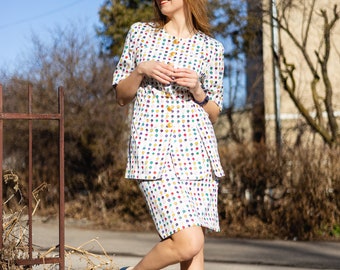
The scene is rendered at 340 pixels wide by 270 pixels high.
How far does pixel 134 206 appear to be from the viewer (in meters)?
11.0

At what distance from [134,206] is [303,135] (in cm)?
333

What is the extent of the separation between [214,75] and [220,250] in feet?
15.1

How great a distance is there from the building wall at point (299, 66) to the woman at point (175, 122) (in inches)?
345

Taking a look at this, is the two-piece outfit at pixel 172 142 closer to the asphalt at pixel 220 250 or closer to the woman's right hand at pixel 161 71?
the woman's right hand at pixel 161 71

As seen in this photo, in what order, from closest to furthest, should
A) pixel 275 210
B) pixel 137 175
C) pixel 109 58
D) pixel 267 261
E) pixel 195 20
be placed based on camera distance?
pixel 137 175, pixel 195 20, pixel 267 261, pixel 275 210, pixel 109 58

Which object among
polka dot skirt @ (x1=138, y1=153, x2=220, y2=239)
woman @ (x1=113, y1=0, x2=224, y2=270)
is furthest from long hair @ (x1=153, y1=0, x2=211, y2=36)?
polka dot skirt @ (x1=138, y1=153, x2=220, y2=239)

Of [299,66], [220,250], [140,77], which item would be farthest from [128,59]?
[299,66]

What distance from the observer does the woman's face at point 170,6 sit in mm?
3598

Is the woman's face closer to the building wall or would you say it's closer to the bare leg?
the bare leg

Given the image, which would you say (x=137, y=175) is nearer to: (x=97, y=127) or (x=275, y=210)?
(x=275, y=210)

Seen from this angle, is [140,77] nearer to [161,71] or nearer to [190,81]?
[161,71]

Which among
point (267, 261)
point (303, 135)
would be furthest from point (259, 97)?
point (267, 261)

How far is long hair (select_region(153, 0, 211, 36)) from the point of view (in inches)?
144

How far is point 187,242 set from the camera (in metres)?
3.34
